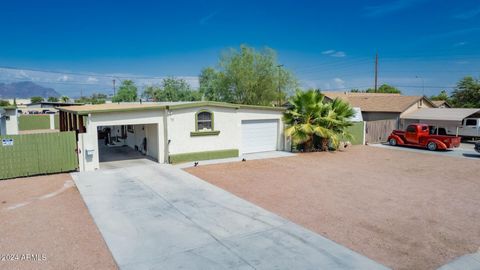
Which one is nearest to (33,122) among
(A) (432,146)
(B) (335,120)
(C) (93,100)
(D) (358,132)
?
(B) (335,120)

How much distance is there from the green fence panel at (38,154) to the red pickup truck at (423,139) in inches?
798

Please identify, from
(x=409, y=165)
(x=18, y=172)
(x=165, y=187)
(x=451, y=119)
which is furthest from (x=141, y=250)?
(x=451, y=119)

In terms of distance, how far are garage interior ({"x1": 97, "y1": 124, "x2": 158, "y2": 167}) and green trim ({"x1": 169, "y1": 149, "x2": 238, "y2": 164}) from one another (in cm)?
134

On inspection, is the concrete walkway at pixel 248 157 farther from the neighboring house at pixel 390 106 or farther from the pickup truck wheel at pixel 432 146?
the neighboring house at pixel 390 106

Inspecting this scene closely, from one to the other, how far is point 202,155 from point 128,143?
24.3ft

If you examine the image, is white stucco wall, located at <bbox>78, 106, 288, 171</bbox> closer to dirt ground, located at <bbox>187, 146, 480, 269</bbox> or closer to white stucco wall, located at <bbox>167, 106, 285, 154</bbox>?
white stucco wall, located at <bbox>167, 106, 285, 154</bbox>

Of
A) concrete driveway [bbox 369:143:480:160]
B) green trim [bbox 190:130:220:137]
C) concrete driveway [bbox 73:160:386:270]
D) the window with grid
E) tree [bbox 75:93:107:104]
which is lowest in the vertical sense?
concrete driveway [bbox 73:160:386:270]

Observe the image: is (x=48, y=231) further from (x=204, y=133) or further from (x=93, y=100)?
(x=93, y=100)

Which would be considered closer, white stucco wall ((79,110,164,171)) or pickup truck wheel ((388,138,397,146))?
white stucco wall ((79,110,164,171))

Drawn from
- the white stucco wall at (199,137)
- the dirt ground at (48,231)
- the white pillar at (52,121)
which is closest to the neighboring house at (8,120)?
the white pillar at (52,121)

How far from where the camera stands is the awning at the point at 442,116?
82.6 feet

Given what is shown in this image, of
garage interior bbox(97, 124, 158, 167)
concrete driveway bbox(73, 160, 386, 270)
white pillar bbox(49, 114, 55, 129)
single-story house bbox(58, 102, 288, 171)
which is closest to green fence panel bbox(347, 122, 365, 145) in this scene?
single-story house bbox(58, 102, 288, 171)

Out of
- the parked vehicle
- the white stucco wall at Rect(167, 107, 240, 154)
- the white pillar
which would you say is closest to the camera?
the white stucco wall at Rect(167, 107, 240, 154)

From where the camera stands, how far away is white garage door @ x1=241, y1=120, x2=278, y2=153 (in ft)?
58.6
